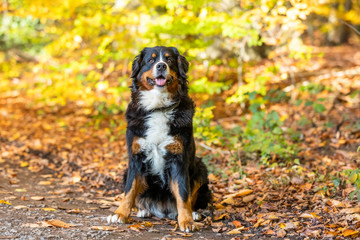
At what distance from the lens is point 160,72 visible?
13.2 ft

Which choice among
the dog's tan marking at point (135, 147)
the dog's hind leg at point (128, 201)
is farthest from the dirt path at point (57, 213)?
the dog's tan marking at point (135, 147)

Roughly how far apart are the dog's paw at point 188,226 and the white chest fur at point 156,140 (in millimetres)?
583

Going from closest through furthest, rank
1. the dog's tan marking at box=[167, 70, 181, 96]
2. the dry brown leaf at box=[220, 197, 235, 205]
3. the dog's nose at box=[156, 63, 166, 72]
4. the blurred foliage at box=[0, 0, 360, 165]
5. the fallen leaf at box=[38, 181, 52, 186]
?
1. the dog's nose at box=[156, 63, 166, 72]
2. the dog's tan marking at box=[167, 70, 181, 96]
3. the dry brown leaf at box=[220, 197, 235, 205]
4. the fallen leaf at box=[38, 181, 52, 186]
5. the blurred foliage at box=[0, 0, 360, 165]

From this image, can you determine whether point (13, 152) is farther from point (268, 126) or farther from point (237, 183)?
point (268, 126)

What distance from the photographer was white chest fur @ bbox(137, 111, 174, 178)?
3.97 m

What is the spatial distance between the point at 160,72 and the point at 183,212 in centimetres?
143

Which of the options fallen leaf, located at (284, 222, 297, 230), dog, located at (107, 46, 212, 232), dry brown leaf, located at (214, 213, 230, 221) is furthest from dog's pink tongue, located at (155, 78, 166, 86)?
fallen leaf, located at (284, 222, 297, 230)

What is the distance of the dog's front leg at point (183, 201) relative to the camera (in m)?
3.78

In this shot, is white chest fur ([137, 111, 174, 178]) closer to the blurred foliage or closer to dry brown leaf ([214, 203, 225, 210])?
dry brown leaf ([214, 203, 225, 210])

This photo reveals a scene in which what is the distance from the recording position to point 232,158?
236 inches

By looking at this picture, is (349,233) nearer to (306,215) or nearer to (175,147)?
(306,215)

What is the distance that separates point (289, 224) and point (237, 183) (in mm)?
1646

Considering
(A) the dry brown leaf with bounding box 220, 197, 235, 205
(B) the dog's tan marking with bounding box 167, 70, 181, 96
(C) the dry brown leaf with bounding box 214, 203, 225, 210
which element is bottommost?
(C) the dry brown leaf with bounding box 214, 203, 225, 210

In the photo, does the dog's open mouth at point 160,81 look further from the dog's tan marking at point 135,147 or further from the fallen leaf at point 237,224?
the fallen leaf at point 237,224
